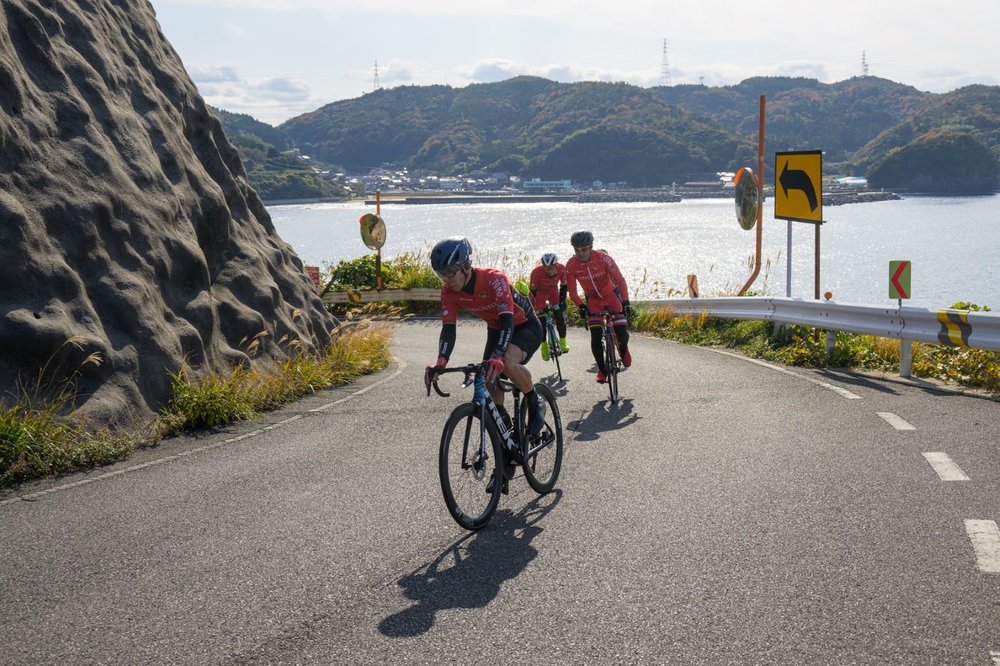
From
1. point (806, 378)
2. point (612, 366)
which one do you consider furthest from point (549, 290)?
point (806, 378)

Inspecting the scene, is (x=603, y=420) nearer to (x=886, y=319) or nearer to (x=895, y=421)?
(x=895, y=421)

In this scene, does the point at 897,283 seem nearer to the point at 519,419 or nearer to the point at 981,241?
the point at 519,419

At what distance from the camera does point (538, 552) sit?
5820 mm

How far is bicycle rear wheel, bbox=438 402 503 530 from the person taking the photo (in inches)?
241

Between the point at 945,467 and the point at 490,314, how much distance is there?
3657mm

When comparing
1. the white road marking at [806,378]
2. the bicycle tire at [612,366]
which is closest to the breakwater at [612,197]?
the white road marking at [806,378]

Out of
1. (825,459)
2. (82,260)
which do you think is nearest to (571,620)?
(825,459)

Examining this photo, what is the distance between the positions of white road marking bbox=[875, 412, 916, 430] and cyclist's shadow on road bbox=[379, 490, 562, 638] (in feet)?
14.0

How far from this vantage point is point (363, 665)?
4254mm

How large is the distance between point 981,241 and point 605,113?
10454 cm

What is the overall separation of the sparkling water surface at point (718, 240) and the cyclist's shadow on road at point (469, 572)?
149 feet

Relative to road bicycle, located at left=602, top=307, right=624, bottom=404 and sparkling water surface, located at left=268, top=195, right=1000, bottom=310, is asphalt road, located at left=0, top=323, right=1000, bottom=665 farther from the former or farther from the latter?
sparkling water surface, located at left=268, top=195, right=1000, bottom=310

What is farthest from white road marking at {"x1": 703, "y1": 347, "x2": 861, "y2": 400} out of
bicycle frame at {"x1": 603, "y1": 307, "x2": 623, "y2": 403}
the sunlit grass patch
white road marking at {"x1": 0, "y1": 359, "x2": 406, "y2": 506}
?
white road marking at {"x1": 0, "y1": 359, "x2": 406, "y2": 506}

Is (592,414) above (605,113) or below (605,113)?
below
